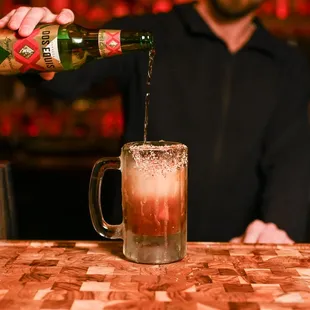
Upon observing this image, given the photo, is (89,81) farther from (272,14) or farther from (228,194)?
(272,14)

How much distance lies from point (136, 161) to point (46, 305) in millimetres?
281

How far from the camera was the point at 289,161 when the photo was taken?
5.59 feet

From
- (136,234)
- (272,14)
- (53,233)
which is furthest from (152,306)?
(272,14)

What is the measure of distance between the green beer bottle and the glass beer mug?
0.27m

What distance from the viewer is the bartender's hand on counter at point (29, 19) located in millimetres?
1030

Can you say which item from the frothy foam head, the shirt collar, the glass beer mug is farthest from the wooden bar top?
the shirt collar

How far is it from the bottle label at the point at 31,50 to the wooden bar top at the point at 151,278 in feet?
1.12

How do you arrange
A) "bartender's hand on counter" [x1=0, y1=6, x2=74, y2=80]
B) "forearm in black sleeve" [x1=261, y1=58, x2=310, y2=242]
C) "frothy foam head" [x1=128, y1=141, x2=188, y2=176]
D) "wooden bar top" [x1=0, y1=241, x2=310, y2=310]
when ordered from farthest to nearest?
1. "forearm in black sleeve" [x1=261, y1=58, x2=310, y2=242]
2. "bartender's hand on counter" [x1=0, y1=6, x2=74, y2=80]
3. "frothy foam head" [x1=128, y1=141, x2=188, y2=176]
4. "wooden bar top" [x1=0, y1=241, x2=310, y2=310]

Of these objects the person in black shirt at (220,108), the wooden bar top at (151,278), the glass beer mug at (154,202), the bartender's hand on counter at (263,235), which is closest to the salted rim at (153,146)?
the glass beer mug at (154,202)

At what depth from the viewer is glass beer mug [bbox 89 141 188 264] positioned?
903 millimetres

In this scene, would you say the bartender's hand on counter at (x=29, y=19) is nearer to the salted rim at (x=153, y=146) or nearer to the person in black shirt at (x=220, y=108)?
the salted rim at (x=153, y=146)

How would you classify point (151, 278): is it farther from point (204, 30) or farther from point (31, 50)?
point (204, 30)

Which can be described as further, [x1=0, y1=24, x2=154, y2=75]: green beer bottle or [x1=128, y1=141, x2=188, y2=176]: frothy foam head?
[x1=0, y1=24, x2=154, y2=75]: green beer bottle

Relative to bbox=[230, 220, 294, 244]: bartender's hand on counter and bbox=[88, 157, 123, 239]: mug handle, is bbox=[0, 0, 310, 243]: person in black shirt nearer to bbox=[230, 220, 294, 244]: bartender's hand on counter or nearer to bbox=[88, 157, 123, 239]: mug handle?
bbox=[230, 220, 294, 244]: bartender's hand on counter
